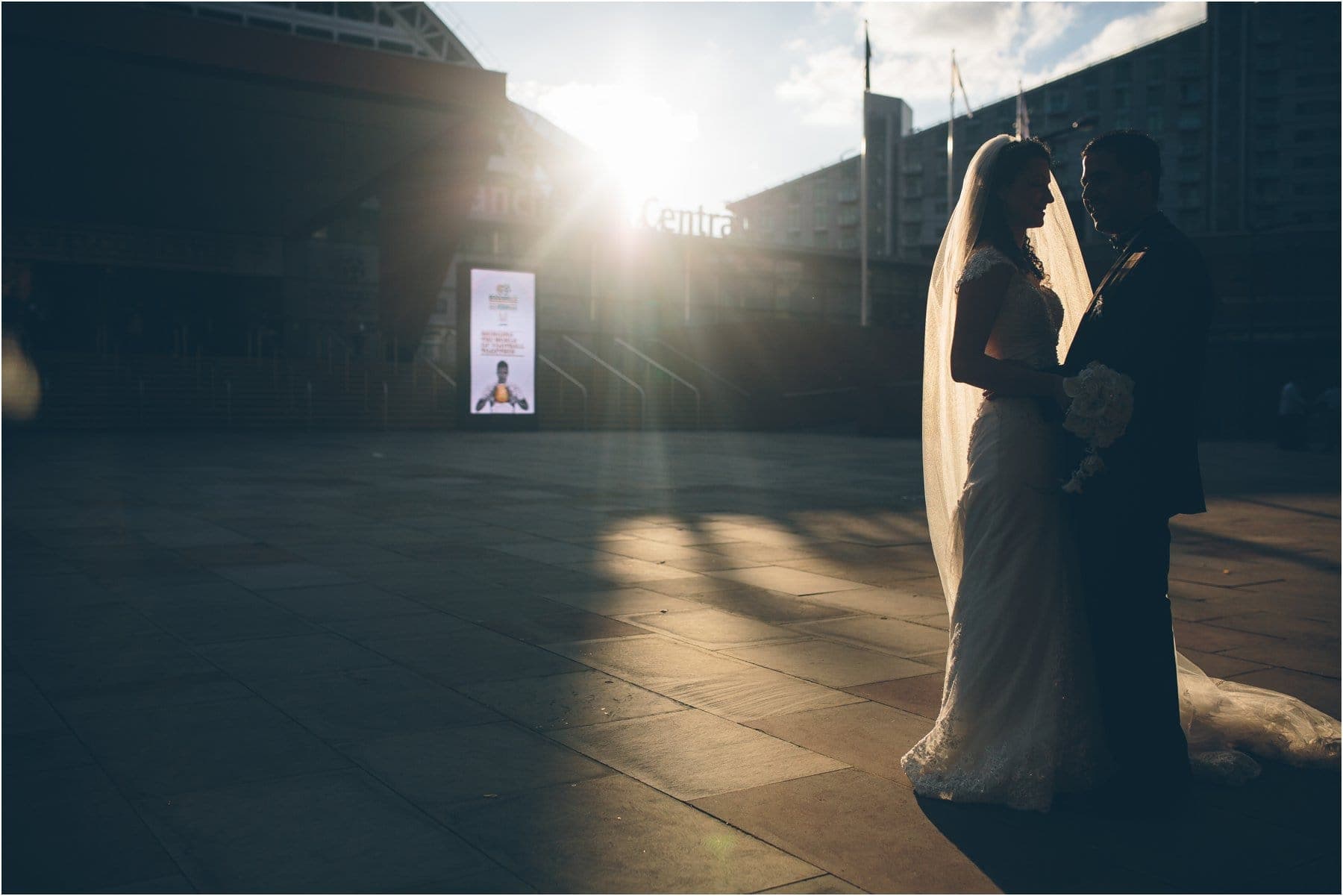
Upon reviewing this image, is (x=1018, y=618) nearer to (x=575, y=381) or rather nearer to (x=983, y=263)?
(x=983, y=263)

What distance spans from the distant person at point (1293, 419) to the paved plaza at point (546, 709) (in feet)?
50.1

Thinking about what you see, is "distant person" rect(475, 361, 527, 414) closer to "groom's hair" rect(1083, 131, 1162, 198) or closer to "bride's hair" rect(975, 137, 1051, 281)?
"bride's hair" rect(975, 137, 1051, 281)

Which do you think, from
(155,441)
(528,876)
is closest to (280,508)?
(528,876)

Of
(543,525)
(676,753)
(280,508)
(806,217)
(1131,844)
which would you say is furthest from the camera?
(806,217)

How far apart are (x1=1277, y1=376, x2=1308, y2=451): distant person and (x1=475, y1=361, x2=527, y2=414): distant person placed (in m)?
15.7

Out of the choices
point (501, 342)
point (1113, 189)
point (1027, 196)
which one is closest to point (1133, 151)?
point (1113, 189)

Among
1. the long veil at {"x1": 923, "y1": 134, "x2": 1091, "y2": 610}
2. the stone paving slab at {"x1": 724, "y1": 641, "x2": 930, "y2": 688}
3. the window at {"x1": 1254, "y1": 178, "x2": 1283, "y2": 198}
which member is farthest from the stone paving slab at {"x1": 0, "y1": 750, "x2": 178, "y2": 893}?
the window at {"x1": 1254, "y1": 178, "x2": 1283, "y2": 198}

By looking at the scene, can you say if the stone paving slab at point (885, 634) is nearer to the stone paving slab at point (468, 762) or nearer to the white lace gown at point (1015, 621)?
the white lace gown at point (1015, 621)

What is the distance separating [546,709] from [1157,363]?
230 centimetres

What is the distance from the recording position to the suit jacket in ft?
10.0

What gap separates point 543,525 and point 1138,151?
662cm

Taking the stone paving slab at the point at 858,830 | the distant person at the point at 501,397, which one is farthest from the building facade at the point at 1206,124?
the stone paving slab at the point at 858,830

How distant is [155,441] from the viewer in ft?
64.5

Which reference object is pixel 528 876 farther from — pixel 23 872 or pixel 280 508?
pixel 280 508
